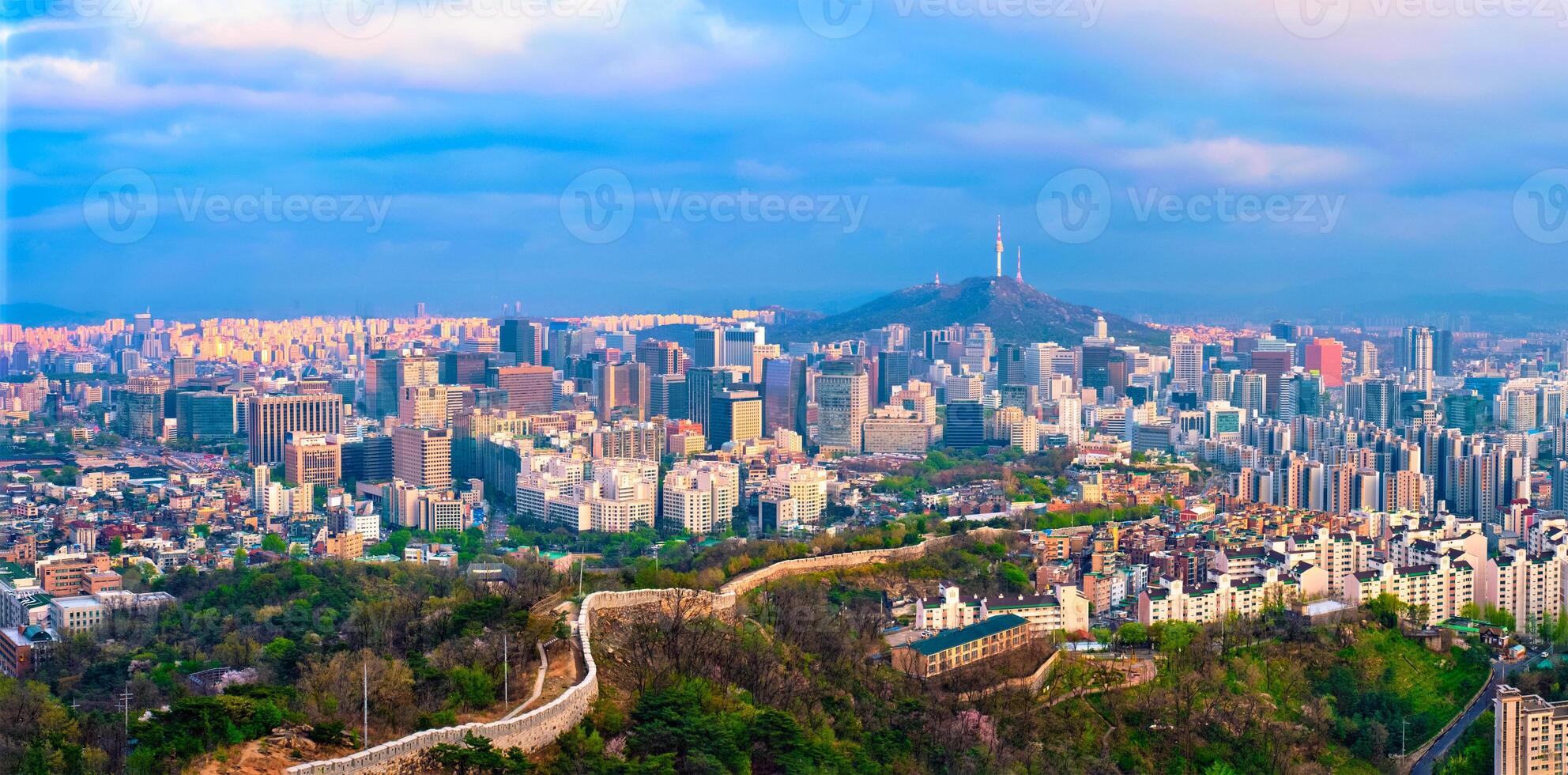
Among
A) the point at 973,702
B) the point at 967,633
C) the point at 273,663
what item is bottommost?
the point at 973,702

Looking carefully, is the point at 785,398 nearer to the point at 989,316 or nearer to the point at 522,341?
the point at 522,341

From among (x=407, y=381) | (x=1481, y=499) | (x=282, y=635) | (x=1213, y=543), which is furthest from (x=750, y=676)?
(x=407, y=381)

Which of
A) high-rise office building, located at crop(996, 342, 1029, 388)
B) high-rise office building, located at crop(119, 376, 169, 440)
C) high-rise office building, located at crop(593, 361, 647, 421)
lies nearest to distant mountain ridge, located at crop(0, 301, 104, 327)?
high-rise office building, located at crop(119, 376, 169, 440)

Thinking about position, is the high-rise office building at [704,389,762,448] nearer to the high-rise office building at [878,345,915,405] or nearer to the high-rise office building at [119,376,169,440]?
the high-rise office building at [878,345,915,405]

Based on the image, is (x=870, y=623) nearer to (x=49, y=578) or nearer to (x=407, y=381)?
(x=49, y=578)

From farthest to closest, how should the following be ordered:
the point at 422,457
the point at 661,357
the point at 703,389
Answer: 1. the point at 661,357
2. the point at 703,389
3. the point at 422,457

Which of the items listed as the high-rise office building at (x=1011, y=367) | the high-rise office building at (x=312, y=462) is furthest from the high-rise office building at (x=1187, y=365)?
the high-rise office building at (x=312, y=462)

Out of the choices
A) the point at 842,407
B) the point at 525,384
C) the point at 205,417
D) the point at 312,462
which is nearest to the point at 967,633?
the point at 312,462
